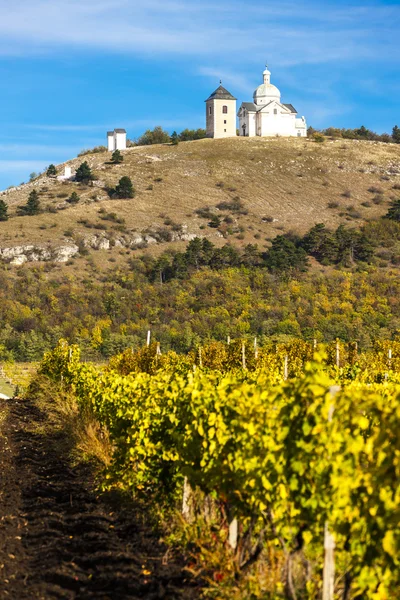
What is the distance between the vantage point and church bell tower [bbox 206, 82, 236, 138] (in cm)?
9925

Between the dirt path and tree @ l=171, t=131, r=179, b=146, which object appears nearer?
the dirt path

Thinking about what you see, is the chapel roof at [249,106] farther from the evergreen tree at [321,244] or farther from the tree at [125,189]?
the evergreen tree at [321,244]

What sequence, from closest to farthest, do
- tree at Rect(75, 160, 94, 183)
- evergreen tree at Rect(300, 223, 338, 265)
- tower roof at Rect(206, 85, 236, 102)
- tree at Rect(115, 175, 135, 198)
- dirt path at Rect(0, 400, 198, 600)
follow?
dirt path at Rect(0, 400, 198, 600), evergreen tree at Rect(300, 223, 338, 265), tree at Rect(115, 175, 135, 198), tree at Rect(75, 160, 94, 183), tower roof at Rect(206, 85, 236, 102)

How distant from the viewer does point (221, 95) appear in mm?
101562

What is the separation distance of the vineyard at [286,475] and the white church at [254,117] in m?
91.9

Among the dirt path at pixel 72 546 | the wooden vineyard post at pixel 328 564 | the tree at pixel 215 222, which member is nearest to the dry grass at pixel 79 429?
the dirt path at pixel 72 546

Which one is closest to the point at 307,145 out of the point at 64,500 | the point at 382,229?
Result: the point at 382,229

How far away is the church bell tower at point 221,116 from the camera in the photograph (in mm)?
99250

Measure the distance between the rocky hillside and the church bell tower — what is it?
5504mm

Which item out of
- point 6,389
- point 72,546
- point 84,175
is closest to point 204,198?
point 84,175

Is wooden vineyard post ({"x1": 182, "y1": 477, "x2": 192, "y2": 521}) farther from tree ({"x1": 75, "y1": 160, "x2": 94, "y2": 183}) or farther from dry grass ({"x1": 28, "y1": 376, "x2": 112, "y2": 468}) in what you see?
tree ({"x1": 75, "y1": 160, "x2": 94, "y2": 183})

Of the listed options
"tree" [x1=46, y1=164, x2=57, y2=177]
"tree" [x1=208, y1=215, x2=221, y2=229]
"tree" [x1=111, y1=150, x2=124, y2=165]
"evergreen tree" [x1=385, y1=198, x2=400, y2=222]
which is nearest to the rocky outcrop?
"tree" [x1=208, y1=215, x2=221, y2=229]

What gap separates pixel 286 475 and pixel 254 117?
9732 cm

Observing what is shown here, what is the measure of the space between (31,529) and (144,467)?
1346mm
